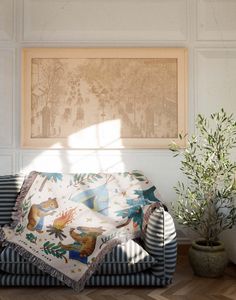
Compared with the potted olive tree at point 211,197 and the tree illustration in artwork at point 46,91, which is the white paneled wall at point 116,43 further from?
the potted olive tree at point 211,197

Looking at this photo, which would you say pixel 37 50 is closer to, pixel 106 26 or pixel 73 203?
pixel 106 26

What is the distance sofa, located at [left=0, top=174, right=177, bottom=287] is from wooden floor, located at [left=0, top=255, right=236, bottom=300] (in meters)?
0.05

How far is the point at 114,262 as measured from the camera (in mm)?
2537

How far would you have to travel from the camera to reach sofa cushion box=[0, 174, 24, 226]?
2.99 meters

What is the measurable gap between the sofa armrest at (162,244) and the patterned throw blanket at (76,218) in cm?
16

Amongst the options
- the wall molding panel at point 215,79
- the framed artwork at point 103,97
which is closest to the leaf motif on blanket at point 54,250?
the framed artwork at point 103,97

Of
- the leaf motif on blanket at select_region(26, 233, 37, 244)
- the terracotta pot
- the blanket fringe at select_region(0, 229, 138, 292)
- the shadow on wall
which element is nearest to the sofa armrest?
the blanket fringe at select_region(0, 229, 138, 292)

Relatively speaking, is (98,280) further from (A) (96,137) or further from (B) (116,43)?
(B) (116,43)

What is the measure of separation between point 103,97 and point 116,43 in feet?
1.76

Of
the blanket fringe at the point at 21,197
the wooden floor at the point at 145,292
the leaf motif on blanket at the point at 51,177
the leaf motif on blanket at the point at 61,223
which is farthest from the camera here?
the leaf motif on blanket at the point at 51,177

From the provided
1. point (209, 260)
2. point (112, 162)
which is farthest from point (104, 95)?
point (209, 260)

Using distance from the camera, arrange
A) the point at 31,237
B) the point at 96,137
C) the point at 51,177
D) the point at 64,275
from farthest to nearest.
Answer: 1. the point at 96,137
2. the point at 51,177
3. the point at 31,237
4. the point at 64,275

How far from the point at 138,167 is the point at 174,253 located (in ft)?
3.74

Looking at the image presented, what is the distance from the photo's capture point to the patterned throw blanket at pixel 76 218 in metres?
2.54
